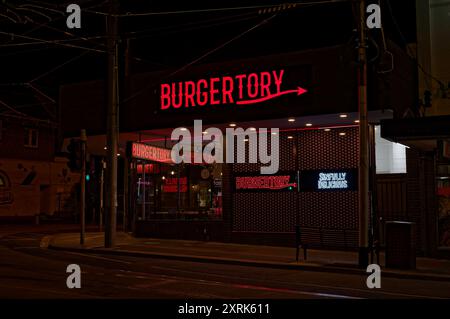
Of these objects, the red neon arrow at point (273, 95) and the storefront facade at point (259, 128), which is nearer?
the storefront facade at point (259, 128)

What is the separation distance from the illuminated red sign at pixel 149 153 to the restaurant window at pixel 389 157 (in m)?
8.11

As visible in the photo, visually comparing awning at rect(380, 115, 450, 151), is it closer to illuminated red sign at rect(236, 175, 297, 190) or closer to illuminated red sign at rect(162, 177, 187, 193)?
illuminated red sign at rect(236, 175, 297, 190)

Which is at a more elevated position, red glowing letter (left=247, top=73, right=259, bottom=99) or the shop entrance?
Answer: red glowing letter (left=247, top=73, right=259, bottom=99)

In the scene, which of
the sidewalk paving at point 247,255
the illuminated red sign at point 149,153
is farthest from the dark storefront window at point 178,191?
the illuminated red sign at point 149,153

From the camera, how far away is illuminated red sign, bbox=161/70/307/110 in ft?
64.5

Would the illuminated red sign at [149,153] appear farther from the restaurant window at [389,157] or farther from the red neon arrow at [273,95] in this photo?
the restaurant window at [389,157]

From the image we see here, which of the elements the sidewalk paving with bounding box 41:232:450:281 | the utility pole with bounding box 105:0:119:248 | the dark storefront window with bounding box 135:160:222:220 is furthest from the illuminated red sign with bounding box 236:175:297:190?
the utility pole with bounding box 105:0:119:248

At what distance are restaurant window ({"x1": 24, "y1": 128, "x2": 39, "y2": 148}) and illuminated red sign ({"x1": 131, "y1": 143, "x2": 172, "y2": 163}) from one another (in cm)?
2354

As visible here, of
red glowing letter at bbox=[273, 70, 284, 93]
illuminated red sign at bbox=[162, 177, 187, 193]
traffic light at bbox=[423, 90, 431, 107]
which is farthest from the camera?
illuminated red sign at bbox=[162, 177, 187, 193]

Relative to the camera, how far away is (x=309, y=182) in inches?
834

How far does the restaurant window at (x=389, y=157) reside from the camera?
768 inches

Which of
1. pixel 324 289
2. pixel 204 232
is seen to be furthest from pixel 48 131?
pixel 324 289
